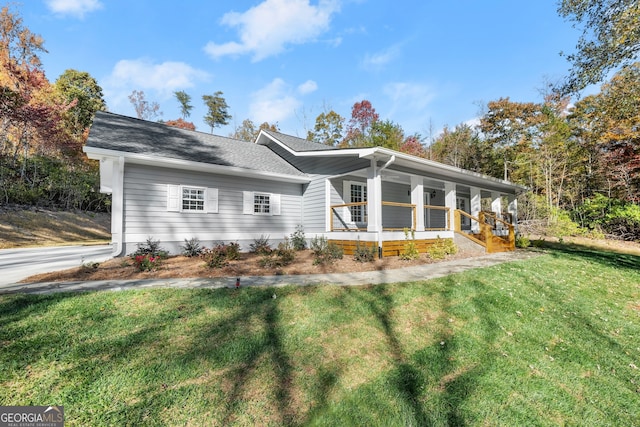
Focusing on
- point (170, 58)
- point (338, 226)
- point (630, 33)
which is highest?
point (170, 58)

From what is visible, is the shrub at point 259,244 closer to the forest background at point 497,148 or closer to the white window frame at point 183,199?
the white window frame at point 183,199

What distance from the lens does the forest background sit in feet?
57.2

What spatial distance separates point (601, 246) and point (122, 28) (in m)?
25.2

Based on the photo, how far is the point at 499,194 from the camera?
1539 centimetres

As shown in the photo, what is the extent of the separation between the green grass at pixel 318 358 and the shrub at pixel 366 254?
305 centimetres

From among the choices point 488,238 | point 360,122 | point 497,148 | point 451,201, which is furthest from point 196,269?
point 497,148

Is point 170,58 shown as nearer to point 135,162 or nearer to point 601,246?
point 135,162

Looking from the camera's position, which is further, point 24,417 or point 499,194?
point 499,194

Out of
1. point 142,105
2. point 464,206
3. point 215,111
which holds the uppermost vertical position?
point 215,111

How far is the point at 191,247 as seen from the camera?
8711mm

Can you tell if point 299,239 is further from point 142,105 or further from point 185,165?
point 142,105

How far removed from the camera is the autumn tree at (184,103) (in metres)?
35.5

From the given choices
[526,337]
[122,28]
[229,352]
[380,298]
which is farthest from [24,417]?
[122,28]

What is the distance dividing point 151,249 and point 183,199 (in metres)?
1.85
